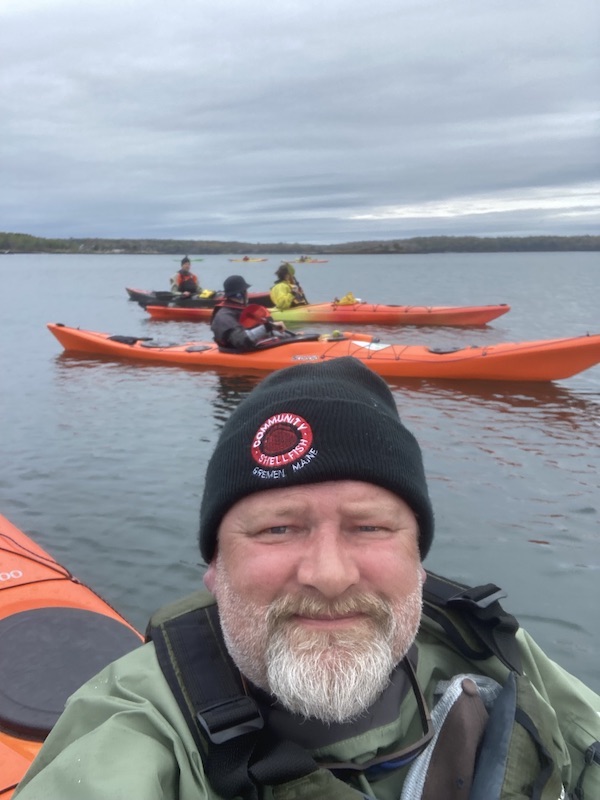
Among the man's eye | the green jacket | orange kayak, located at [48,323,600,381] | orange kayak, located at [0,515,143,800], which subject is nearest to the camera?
the green jacket

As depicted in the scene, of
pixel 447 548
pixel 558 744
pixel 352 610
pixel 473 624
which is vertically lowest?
pixel 447 548

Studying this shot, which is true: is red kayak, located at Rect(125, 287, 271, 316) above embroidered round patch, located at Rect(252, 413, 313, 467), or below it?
below

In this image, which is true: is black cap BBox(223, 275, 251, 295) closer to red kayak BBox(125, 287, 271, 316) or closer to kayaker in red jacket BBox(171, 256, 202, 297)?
red kayak BBox(125, 287, 271, 316)

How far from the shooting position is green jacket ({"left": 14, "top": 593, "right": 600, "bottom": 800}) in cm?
135

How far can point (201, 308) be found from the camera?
22875 millimetres

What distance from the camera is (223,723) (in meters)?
1.52

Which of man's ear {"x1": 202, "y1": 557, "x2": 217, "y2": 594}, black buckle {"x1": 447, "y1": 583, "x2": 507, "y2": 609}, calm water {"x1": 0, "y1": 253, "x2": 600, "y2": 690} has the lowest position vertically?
calm water {"x1": 0, "y1": 253, "x2": 600, "y2": 690}

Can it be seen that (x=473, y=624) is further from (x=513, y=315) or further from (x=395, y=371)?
(x=513, y=315)

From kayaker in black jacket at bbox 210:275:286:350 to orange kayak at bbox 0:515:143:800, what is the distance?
9.37m

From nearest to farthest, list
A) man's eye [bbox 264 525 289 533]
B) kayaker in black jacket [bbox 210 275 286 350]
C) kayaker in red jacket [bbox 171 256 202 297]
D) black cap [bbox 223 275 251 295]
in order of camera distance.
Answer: man's eye [bbox 264 525 289 533]
black cap [bbox 223 275 251 295]
kayaker in black jacket [bbox 210 275 286 350]
kayaker in red jacket [bbox 171 256 202 297]

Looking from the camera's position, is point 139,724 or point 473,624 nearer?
point 139,724

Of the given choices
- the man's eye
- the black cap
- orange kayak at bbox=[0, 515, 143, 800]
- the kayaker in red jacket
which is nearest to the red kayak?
the kayaker in red jacket

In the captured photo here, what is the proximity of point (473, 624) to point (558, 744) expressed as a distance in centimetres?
34

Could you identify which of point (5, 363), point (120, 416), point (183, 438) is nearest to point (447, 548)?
point (183, 438)
